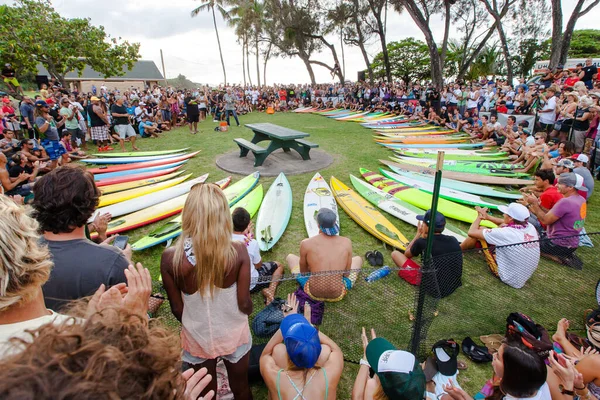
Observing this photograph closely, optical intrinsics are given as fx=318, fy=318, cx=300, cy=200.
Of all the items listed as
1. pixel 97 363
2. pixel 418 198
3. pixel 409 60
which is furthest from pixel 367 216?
pixel 409 60

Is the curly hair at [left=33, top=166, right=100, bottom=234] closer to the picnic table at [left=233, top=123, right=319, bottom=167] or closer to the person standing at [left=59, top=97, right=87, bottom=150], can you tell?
the picnic table at [left=233, top=123, right=319, bottom=167]

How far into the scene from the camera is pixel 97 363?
60cm

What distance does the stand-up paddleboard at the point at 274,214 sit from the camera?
15.1 feet

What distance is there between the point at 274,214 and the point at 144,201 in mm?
2527

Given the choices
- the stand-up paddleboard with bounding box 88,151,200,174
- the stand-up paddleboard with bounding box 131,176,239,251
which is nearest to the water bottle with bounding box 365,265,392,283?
the stand-up paddleboard with bounding box 131,176,239,251

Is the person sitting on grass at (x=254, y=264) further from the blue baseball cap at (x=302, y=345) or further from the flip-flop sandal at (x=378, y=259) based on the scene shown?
the flip-flop sandal at (x=378, y=259)

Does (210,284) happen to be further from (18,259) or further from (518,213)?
(518,213)

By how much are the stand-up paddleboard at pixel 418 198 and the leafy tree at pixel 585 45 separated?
35446 mm

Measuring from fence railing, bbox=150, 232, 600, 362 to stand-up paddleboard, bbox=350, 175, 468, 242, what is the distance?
41.8 inches

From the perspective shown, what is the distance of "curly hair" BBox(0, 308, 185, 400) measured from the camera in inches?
21.6

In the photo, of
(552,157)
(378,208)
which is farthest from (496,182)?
(378,208)

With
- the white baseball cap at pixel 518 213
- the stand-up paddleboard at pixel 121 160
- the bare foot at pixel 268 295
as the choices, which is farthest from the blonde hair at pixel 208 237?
the stand-up paddleboard at pixel 121 160

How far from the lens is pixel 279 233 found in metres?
4.72

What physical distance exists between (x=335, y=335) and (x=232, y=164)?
19.1 feet
